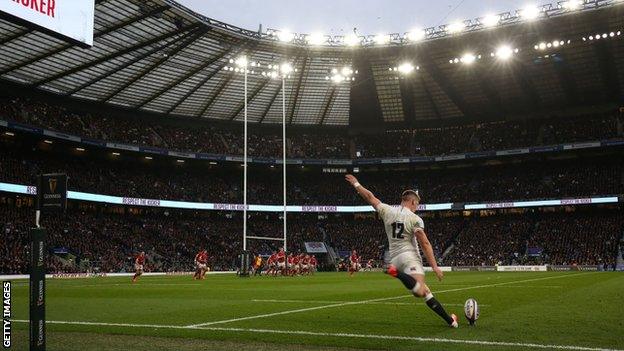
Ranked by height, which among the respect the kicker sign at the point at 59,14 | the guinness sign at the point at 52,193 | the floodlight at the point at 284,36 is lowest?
the guinness sign at the point at 52,193

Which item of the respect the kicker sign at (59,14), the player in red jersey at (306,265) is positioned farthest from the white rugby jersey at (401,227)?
the player in red jersey at (306,265)

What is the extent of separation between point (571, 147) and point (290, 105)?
30.5 meters

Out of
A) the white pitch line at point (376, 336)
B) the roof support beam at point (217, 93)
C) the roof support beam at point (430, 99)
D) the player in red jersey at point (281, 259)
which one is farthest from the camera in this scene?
the roof support beam at point (430, 99)

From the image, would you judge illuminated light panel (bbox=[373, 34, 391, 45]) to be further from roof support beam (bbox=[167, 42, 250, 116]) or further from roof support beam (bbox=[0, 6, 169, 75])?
roof support beam (bbox=[0, 6, 169, 75])

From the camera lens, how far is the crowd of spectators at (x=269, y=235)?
48344 millimetres

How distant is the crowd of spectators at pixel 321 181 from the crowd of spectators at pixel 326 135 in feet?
12.9

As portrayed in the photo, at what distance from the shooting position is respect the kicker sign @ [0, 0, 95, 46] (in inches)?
251

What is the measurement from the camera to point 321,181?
74.5 m

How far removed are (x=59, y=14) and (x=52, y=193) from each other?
2177mm

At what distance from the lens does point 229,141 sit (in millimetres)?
69062

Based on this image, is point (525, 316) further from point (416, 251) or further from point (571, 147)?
point (571, 147)

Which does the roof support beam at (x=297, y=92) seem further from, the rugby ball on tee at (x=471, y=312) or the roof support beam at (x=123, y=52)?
the rugby ball on tee at (x=471, y=312)

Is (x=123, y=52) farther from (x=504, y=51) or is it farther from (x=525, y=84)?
(x=525, y=84)

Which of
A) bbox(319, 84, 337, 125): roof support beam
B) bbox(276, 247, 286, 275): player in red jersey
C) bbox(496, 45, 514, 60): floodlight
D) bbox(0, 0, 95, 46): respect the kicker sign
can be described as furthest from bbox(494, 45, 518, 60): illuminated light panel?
bbox(0, 0, 95, 46): respect the kicker sign
